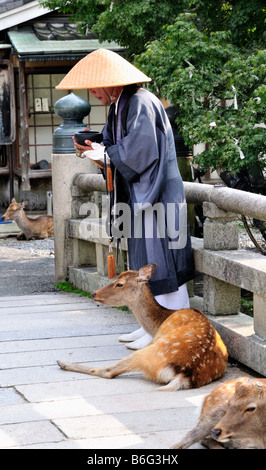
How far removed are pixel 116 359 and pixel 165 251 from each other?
2.40 ft

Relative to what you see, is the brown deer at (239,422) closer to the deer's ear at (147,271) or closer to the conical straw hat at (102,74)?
the deer's ear at (147,271)

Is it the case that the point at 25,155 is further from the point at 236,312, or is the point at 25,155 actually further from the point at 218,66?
the point at 236,312

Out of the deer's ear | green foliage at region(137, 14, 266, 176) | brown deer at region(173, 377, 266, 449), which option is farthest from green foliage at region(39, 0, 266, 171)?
brown deer at region(173, 377, 266, 449)

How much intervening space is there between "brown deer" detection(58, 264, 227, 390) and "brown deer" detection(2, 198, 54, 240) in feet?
22.8

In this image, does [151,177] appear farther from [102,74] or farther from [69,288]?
[69,288]

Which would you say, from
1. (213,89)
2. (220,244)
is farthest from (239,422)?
(213,89)

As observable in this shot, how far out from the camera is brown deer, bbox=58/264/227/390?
394 centimetres

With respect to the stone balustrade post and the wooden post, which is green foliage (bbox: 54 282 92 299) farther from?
the wooden post

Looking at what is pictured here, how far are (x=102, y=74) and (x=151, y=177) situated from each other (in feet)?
2.37

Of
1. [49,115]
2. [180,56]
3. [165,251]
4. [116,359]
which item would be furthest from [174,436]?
[49,115]

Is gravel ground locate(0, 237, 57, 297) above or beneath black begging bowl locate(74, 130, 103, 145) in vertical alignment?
beneath

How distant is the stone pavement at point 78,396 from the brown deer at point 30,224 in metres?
5.77

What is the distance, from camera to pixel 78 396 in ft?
12.7
